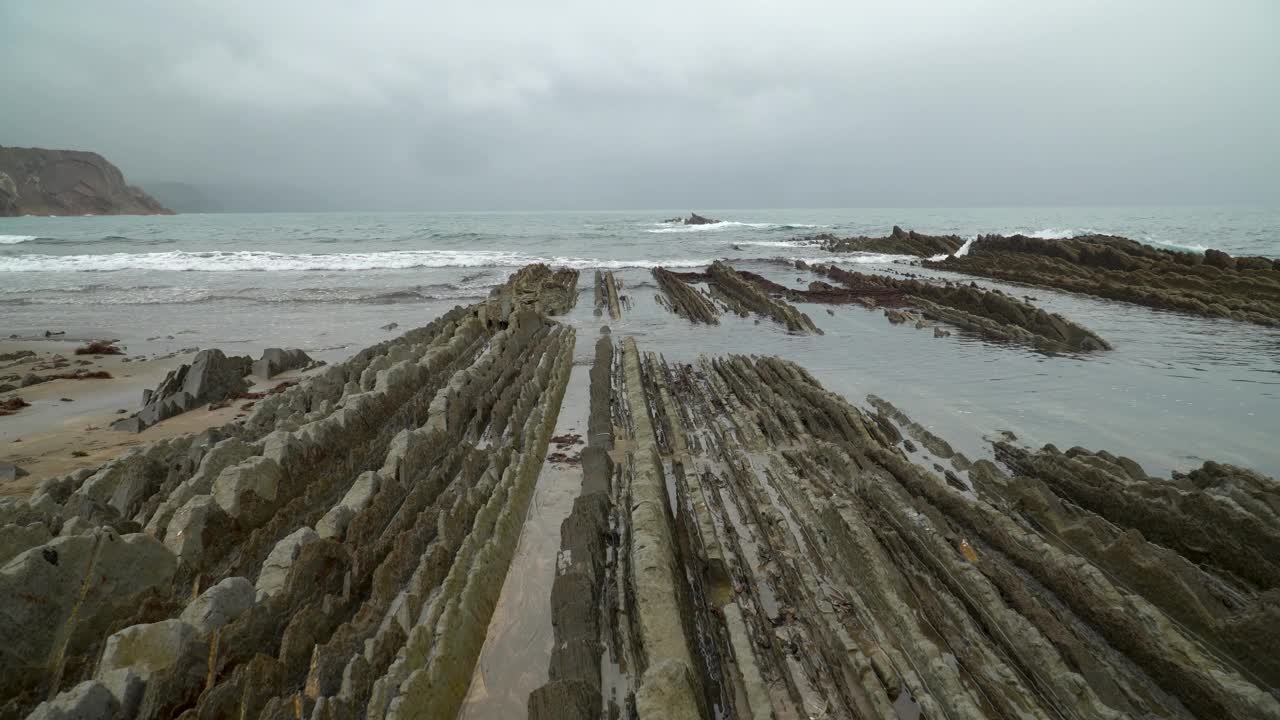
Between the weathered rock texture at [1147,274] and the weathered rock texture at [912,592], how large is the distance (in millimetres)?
19598

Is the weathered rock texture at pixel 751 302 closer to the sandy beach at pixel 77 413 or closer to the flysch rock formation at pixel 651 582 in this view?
the flysch rock formation at pixel 651 582

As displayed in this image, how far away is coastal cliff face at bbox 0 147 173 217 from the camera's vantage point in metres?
144

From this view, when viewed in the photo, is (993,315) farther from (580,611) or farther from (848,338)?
(580,611)

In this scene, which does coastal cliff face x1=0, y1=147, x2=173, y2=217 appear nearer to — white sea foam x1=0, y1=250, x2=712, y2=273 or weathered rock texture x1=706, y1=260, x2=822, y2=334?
white sea foam x1=0, y1=250, x2=712, y2=273

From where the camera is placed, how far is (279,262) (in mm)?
39469

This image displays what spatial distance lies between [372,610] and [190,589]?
166 cm

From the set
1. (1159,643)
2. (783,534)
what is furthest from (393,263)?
(1159,643)

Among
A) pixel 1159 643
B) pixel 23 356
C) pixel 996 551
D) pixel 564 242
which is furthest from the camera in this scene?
→ pixel 564 242

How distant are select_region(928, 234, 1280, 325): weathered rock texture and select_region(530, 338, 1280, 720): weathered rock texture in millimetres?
19598

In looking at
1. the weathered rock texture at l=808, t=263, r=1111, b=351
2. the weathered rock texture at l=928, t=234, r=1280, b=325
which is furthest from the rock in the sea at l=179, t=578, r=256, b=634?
the weathered rock texture at l=928, t=234, r=1280, b=325

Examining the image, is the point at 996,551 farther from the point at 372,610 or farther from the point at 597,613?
the point at 372,610

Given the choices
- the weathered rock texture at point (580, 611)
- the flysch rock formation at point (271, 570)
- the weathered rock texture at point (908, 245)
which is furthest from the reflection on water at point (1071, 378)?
the weathered rock texture at point (908, 245)

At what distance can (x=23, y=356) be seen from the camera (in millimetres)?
14258

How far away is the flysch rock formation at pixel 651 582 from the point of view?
357cm
